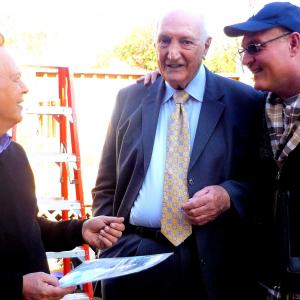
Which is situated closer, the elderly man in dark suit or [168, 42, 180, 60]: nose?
the elderly man in dark suit

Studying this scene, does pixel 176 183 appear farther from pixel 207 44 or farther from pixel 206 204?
pixel 207 44

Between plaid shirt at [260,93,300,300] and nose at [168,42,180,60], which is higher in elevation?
nose at [168,42,180,60]

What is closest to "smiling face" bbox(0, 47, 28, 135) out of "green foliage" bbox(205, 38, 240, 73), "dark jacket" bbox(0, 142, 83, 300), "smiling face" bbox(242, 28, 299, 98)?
"dark jacket" bbox(0, 142, 83, 300)

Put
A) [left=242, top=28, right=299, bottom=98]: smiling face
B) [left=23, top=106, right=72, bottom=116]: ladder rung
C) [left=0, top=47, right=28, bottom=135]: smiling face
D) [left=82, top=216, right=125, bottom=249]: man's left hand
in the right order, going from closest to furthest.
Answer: [left=0, top=47, right=28, bottom=135]: smiling face, [left=82, top=216, right=125, bottom=249]: man's left hand, [left=242, top=28, right=299, bottom=98]: smiling face, [left=23, top=106, right=72, bottom=116]: ladder rung

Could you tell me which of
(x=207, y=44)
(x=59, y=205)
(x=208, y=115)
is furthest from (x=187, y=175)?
(x=59, y=205)

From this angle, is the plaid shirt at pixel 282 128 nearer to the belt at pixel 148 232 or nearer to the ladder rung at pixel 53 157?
the belt at pixel 148 232

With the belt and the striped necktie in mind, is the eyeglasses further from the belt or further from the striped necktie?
the belt

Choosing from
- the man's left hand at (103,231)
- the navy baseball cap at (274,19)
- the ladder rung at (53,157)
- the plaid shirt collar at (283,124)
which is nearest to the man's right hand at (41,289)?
the man's left hand at (103,231)

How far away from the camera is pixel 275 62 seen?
254cm

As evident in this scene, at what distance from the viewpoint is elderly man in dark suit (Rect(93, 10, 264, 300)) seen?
278 centimetres

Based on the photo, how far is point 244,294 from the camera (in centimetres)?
291

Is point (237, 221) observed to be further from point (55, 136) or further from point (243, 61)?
point (55, 136)

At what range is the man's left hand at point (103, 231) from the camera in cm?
241

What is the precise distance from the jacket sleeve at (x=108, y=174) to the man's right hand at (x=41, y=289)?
118 cm
